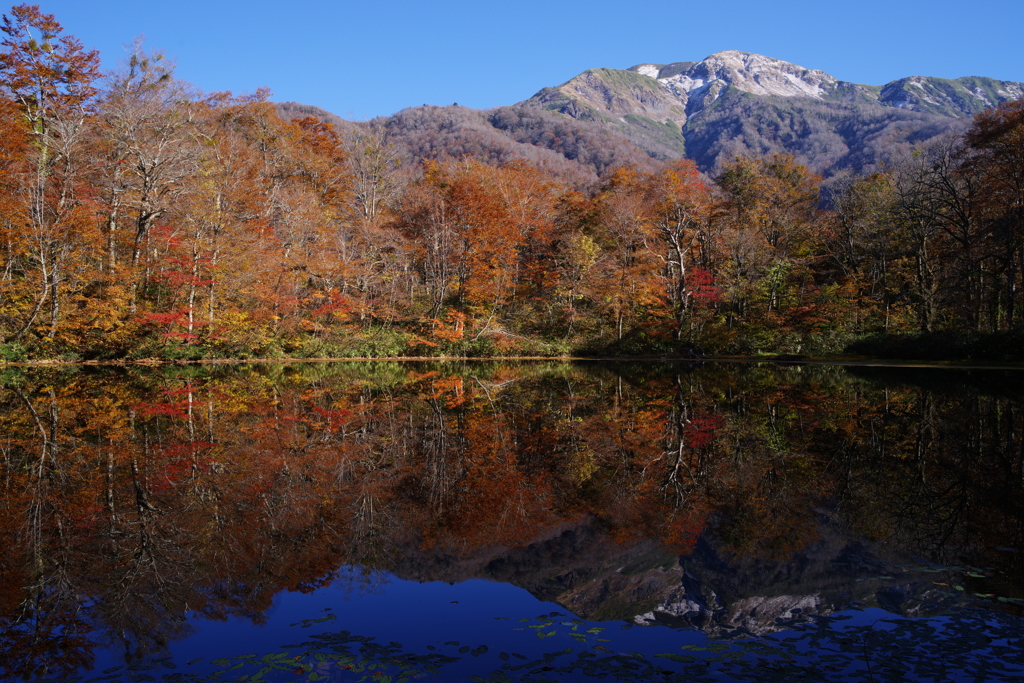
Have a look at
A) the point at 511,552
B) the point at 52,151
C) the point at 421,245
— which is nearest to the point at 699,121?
the point at 421,245

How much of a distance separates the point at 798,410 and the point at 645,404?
9.37 ft

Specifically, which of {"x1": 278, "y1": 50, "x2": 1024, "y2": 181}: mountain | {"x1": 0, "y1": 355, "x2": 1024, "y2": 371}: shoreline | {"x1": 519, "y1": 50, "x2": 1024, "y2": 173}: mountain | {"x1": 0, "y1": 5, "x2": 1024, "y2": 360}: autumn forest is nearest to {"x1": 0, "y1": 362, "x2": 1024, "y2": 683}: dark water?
{"x1": 0, "y1": 355, "x2": 1024, "y2": 371}: shoreline

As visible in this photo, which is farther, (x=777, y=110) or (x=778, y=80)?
(x=778, y=80)

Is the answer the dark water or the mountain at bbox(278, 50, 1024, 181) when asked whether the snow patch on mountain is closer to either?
the mountain at bbox(278, 50, 1024, 181)

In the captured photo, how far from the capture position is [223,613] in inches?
135

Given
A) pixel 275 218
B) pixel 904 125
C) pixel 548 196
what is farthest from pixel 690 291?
pixel 904 125

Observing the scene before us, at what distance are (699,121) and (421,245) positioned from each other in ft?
499

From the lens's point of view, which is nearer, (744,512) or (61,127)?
(744,512)

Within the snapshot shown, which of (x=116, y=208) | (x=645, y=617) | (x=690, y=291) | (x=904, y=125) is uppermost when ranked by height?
(x=904, y=125)

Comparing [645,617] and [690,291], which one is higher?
[690,291]

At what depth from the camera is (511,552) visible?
4.43 meters

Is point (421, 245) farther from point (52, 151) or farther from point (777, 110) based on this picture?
point (777, 110)

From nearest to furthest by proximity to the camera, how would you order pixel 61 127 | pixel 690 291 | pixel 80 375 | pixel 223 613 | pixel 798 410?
pixel 223 613 < pixel 798 410 < pixel 80 375 < pixel 61 127 < pixel 690 291

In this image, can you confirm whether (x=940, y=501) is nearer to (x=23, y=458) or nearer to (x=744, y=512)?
(x=744, y=512)
